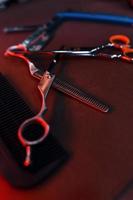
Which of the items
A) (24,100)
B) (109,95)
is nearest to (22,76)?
(24,100)

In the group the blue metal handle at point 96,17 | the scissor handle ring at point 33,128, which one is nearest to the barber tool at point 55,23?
the blue metal handle at point 96,17

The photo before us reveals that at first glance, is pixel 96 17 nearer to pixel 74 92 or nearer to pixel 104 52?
pixel 104 52

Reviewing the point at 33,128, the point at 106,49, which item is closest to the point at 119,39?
the point at 106,49

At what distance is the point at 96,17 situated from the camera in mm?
672

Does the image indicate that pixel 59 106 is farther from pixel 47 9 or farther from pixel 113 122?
pixel 47 9

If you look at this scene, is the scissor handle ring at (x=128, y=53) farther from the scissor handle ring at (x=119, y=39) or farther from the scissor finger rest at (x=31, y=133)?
the scissor finger rest at (x=31, y=133)

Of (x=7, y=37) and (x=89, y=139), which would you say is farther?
(x=7, y=37)

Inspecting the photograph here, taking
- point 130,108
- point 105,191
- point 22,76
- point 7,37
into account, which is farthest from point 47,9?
point 105,191

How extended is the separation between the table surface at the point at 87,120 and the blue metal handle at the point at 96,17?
0.02 m

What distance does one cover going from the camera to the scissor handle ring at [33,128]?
1.23 ft

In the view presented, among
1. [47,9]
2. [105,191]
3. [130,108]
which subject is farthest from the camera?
[47,9]

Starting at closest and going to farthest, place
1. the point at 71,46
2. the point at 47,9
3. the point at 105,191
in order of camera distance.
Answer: the point at 105,191, the point at 71,46, the point at 47,9

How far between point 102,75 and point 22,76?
16 centimetres

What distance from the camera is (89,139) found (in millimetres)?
419
